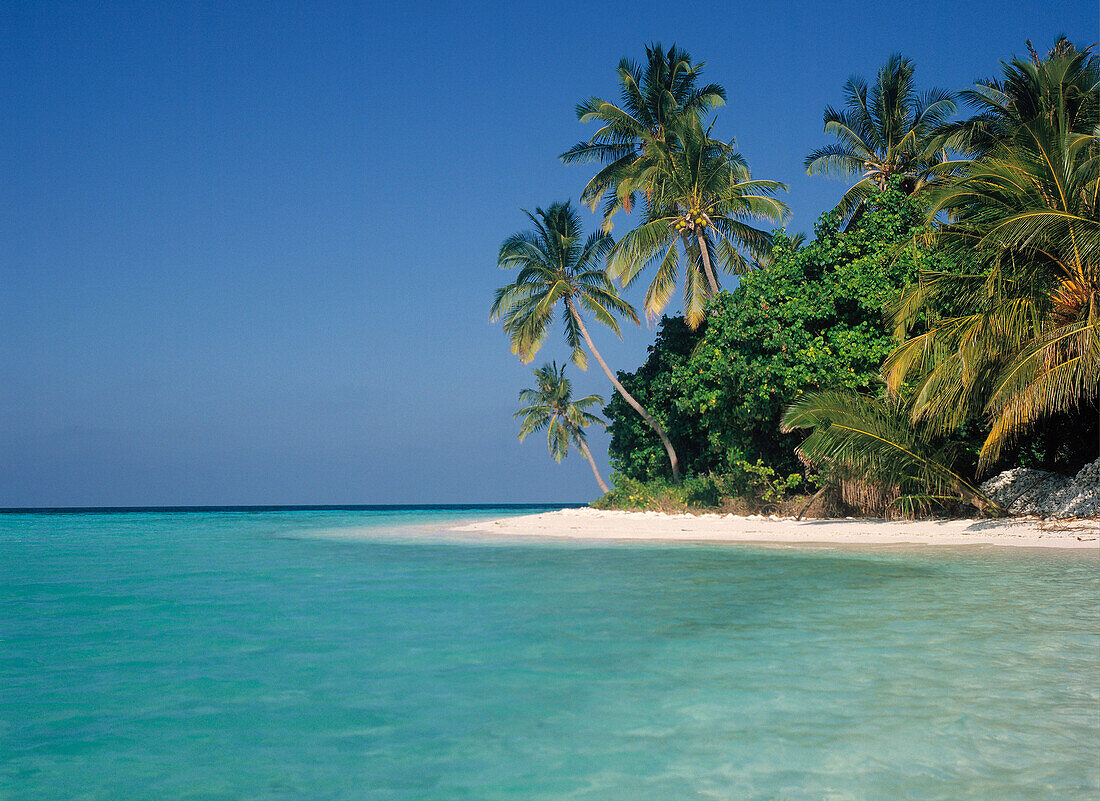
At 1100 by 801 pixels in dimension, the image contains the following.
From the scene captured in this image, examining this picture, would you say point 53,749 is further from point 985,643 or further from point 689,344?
point 689,344

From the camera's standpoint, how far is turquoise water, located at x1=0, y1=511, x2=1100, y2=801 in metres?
2.88

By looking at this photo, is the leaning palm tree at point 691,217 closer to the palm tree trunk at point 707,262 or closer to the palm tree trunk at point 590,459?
the palm tree trunk at point 707,262

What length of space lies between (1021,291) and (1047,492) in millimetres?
4470

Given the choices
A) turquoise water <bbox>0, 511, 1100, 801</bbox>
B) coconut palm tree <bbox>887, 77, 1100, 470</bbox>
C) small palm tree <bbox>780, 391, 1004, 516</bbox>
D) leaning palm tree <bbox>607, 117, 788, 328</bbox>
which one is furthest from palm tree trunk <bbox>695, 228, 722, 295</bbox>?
turquoise water <bbox>0, 511, 1100, 801</bbox>

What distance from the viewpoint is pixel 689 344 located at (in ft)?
78.4

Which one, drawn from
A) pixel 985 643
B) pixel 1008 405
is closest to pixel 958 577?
pixel 985 643

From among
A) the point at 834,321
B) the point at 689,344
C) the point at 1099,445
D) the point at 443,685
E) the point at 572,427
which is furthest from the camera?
the point at 572,427

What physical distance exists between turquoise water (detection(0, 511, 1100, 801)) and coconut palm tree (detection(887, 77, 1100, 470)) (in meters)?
4.15

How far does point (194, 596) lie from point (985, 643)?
7374 mm

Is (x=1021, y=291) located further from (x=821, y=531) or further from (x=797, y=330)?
(x=821, y=531)

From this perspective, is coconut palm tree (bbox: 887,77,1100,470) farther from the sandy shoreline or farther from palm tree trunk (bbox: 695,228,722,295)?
palm tree trunk (bbox: 695,228,722,295)

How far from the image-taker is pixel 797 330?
16.6 meters

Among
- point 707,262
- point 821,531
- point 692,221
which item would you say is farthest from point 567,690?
point 692,221

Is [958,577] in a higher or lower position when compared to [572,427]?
lower
